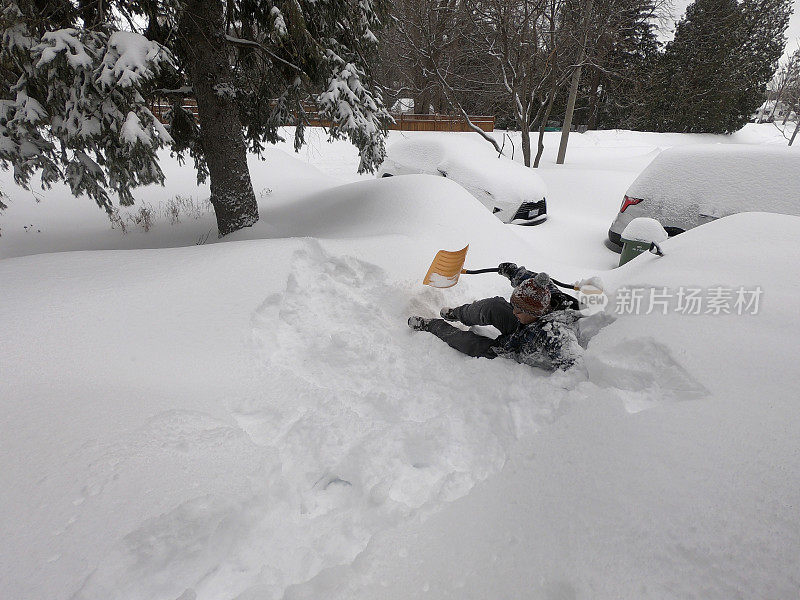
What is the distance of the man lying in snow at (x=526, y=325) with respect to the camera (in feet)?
7.63

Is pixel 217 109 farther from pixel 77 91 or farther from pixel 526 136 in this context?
pixel 526 136

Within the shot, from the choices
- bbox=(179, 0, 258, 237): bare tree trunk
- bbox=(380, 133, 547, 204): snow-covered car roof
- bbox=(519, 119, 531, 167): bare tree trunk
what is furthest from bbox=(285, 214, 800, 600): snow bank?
bbox=(519, 119, 531, 167): bare tree trunk

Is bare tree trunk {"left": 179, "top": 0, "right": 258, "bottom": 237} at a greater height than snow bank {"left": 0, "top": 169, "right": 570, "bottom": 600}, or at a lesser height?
greater

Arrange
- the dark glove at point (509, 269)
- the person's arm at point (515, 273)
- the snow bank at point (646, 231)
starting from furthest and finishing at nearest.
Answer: the snow bank at point (646, 231) → the dark glove at point (509, 269) → the person's arm at point (515, 273)

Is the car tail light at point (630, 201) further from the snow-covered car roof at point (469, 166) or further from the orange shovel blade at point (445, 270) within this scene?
the orange shovel blade at point (445, 270)

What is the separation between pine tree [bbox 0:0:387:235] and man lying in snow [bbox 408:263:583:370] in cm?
297

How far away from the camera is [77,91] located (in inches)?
133

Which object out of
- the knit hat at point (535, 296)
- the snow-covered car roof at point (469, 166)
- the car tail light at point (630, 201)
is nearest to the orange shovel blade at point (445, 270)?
the knit hat at point (535, 296)

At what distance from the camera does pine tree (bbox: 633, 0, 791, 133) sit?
72.7 ft

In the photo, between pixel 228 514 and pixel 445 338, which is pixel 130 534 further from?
pixel 445 338

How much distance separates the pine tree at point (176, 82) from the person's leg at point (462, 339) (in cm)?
293

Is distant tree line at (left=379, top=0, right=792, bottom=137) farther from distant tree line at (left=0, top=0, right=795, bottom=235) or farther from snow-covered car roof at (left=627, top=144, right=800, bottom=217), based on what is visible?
snow-covered car roof at (left=627, top=144, right=800, bottom=217)

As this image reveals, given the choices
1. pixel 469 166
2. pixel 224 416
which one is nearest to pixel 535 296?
pixel 224 416

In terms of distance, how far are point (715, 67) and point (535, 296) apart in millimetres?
30246
